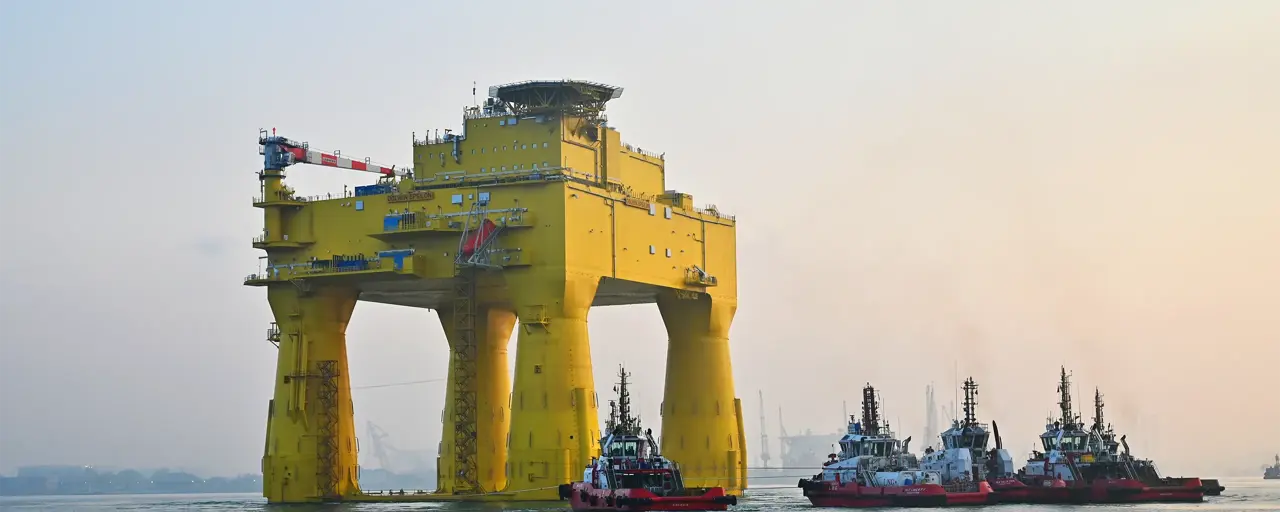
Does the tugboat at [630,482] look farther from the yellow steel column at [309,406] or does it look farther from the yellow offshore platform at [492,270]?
the yellow steel column at [309,406]

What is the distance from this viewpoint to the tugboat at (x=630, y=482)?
5644 cm

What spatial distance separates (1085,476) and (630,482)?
2390 cm

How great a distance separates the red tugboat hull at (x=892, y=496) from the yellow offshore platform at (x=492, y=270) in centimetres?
764

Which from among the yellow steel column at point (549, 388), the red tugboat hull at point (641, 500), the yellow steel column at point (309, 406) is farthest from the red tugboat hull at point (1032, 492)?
the yellow steel column at point (309, 406)

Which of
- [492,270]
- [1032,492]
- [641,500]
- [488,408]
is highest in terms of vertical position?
[492,270]

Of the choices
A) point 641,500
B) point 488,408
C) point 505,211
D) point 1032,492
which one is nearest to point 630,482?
point 641,500

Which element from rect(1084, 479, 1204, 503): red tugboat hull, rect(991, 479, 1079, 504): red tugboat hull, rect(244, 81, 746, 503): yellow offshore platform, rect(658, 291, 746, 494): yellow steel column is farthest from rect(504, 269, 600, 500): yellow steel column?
rect(1084, 479, 1204, 503): red tugboat hull

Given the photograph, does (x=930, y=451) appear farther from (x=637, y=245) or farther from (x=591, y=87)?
(x=591, y=87)

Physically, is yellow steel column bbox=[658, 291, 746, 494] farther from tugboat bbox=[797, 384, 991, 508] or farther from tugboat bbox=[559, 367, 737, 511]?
tugboat bbox=[559, 367, 737, 511]

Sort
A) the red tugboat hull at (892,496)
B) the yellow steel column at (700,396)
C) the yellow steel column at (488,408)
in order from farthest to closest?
1. the yellow steel column at (700,396)
2. the yellow steel column at (488,408)
3. the red tugboat hull at (892,496)

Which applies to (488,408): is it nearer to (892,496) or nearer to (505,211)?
(505,211)

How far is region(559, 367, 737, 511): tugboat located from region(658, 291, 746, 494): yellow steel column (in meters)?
14.4

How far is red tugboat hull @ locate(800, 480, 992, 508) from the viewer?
65375 mm

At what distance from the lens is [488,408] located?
73.7m
